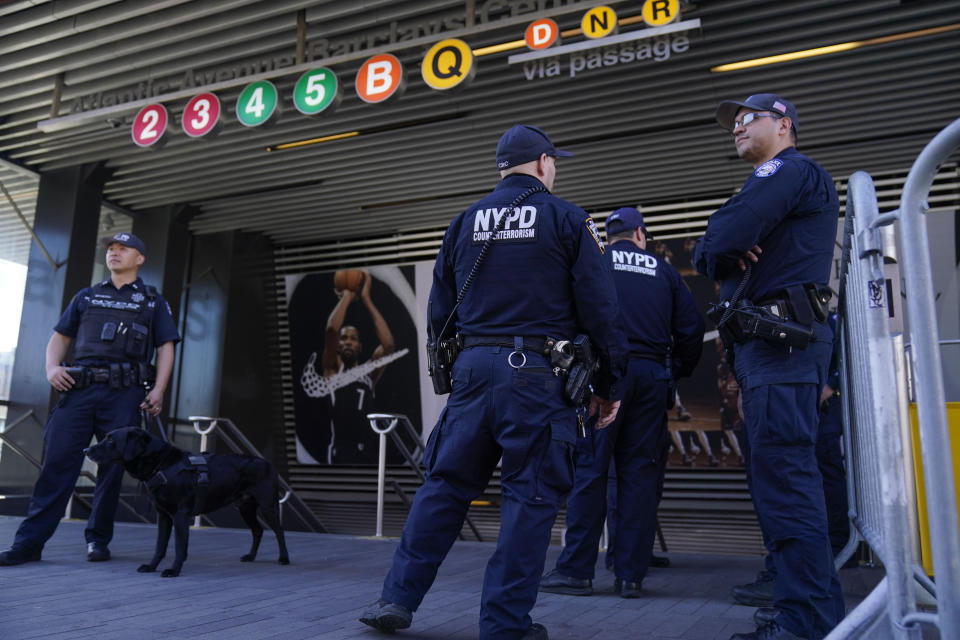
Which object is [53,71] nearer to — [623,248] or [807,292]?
[623,248]

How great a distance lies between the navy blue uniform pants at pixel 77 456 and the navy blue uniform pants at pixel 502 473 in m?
2.36

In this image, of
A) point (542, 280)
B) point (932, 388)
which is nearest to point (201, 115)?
point (542, 280)

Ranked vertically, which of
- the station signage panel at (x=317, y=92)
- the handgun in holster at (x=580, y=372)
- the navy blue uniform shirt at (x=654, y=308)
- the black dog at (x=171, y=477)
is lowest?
the black dog at (x=171, y=477)

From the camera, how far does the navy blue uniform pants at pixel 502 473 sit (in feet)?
6.60

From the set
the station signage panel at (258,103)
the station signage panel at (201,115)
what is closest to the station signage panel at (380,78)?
the station signage panel at (258,103)

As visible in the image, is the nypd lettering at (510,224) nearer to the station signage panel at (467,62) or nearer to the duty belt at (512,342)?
the duty belt at (512,342)

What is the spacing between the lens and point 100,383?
393 cm

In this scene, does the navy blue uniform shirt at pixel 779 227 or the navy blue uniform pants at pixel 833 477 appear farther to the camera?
the navy blue uniform pants at pixel 833 477

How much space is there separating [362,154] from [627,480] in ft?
18.1

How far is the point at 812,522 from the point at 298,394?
8925mm

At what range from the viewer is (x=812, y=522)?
6.85 feet

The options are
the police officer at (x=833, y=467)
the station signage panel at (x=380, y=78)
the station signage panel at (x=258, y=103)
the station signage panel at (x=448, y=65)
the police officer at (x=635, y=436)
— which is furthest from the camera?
the station signage panel at (x=258, y=103)

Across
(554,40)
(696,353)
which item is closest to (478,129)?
(554,40)

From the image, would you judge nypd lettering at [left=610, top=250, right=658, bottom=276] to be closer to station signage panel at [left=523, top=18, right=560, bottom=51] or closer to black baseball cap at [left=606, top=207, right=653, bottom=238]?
black baseball cap at [left=606, top=207, right=653, bottom=238]
